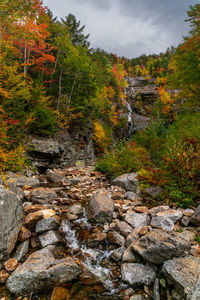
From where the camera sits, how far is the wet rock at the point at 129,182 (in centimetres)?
616

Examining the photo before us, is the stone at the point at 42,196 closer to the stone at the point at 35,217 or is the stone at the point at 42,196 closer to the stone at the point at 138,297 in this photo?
the stone at the point at 35,217

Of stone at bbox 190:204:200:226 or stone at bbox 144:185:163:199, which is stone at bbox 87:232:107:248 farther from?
stone at bbox 144:185:163:199

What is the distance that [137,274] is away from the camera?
2.74 meters

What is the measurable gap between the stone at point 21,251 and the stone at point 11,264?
0.31 ft

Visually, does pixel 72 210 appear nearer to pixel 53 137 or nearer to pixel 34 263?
pixel 34 263

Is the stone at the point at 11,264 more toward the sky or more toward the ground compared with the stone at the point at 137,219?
more toward the ground

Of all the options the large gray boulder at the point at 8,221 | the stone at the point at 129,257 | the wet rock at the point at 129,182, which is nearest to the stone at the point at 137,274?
the stone at the point at 129,257

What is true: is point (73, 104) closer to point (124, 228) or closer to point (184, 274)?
point (124, 228)

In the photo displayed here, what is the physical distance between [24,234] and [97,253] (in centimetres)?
174

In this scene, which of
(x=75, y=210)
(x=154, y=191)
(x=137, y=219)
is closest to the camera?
(x=137, y=219)

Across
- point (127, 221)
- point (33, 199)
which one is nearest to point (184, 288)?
point (127, 221)

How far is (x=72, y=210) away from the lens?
4.73 m

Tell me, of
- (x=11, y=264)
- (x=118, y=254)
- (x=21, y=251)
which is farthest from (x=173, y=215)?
(x=11, y=264)

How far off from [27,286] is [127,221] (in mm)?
2580
